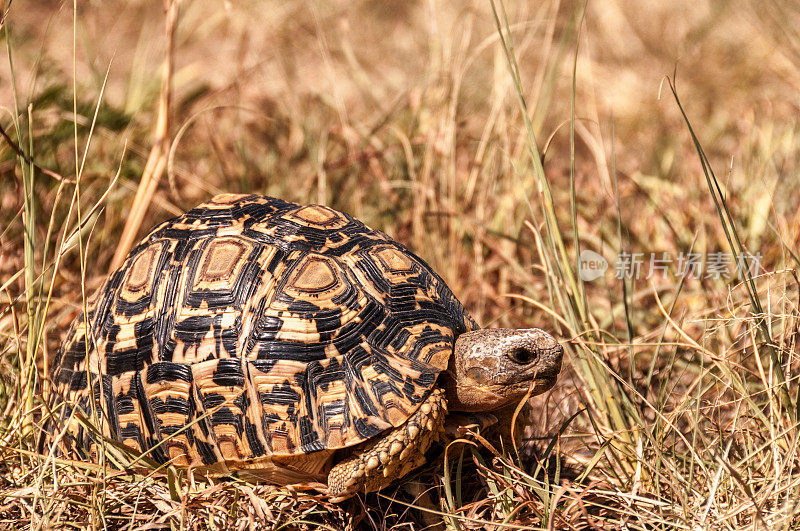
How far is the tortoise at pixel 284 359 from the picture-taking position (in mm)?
2107

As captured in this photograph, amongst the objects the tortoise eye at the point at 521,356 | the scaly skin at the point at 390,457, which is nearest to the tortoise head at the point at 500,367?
the tortoise eye at the point at 521,356

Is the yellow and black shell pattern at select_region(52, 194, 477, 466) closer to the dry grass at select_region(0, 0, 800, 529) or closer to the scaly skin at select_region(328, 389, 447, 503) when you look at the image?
the scaly skin at select_region(328, 389, 447, 503)

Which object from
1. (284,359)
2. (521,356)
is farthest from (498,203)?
(284,359)

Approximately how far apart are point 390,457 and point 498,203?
2.26m

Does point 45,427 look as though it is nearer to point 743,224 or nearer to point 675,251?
point 675,251

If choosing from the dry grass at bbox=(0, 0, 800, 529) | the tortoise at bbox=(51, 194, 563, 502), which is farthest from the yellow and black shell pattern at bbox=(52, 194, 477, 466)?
the dry grass at bbox=(0, 0, 800, 529)

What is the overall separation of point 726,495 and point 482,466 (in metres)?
0.70

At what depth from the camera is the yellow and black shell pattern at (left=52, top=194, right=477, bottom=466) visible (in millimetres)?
2121

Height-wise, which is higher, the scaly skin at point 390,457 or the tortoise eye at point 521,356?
the tortoise eye at point 521,356

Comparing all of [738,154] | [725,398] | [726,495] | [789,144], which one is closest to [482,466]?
[726,495]

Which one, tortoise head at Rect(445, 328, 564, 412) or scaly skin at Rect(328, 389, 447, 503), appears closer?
scaly skin at Rect(328, 389, 447, 503)

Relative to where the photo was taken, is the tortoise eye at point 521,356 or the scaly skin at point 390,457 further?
the tortoise eye at point 521,356

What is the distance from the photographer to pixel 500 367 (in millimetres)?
2184

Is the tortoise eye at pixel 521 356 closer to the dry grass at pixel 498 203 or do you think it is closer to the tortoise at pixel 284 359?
the tortoise at pixel 284 359
